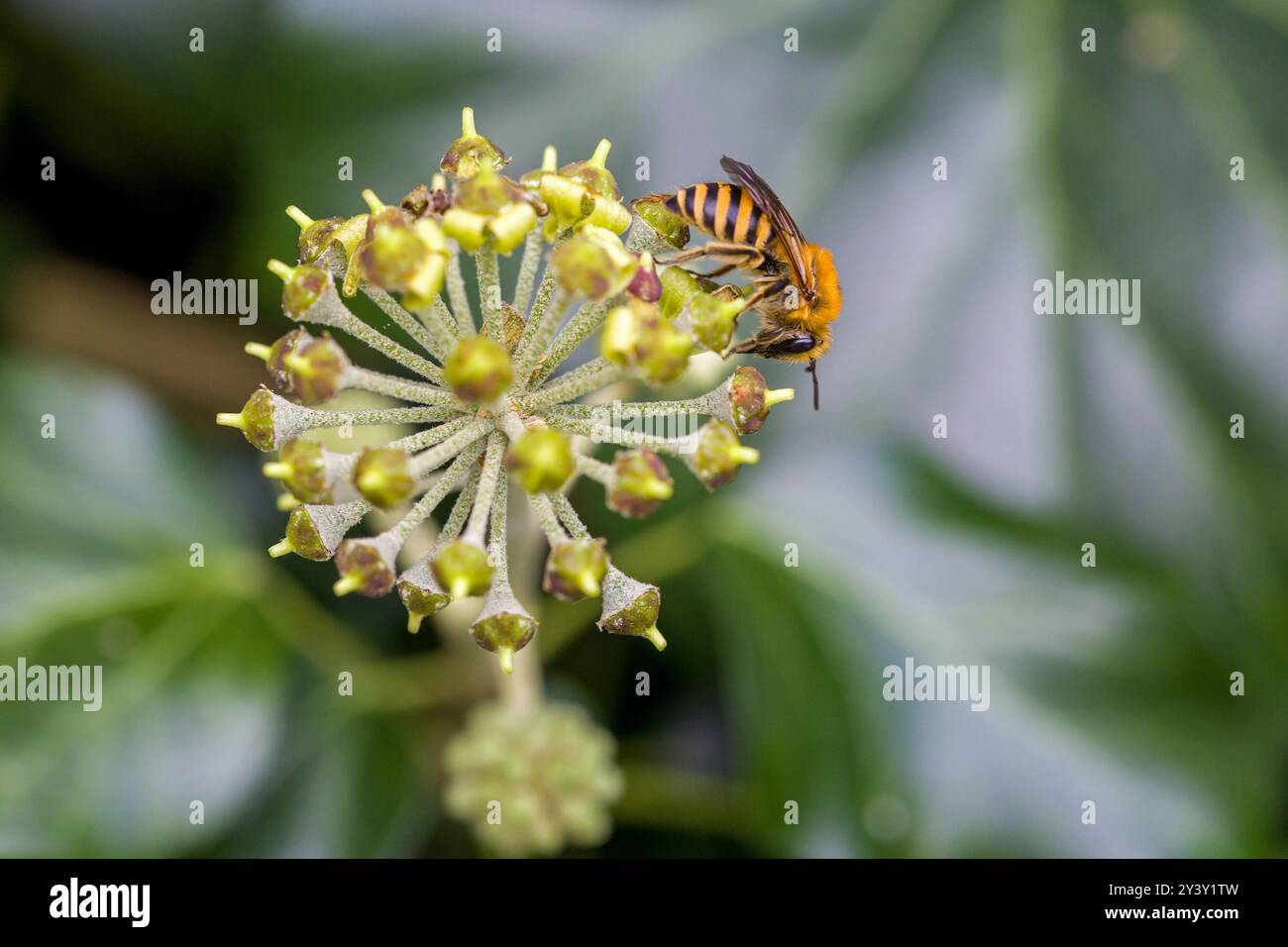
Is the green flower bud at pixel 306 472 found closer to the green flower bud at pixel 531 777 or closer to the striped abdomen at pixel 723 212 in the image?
the striped abdomen at pixel 723 212

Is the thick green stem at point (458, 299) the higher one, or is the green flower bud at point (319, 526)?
the thick green stem at point (458, 299)

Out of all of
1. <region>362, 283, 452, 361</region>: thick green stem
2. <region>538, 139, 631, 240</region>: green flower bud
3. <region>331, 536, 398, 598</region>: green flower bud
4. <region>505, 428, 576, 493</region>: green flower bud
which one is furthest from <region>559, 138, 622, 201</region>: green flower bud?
<region>331, 536, 398, 598</region>: green flower bud

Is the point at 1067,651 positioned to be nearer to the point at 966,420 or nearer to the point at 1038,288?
the point at 966,420

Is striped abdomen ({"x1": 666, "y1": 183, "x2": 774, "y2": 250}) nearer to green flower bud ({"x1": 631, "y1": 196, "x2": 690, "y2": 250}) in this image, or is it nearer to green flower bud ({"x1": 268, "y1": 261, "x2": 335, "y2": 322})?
green flower bud ({"x1": 631, "y1": 196, "x2": 690, "y2": 250})

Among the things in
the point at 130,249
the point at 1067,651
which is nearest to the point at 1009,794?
the point at 1067,651

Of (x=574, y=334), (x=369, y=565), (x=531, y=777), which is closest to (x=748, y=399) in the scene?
(x=574, y=334)

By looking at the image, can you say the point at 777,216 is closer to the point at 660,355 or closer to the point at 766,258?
the point at 766,258

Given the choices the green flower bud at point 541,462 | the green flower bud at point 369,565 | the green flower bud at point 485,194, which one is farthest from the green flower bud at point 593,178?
the green flower bud at point 369,565
